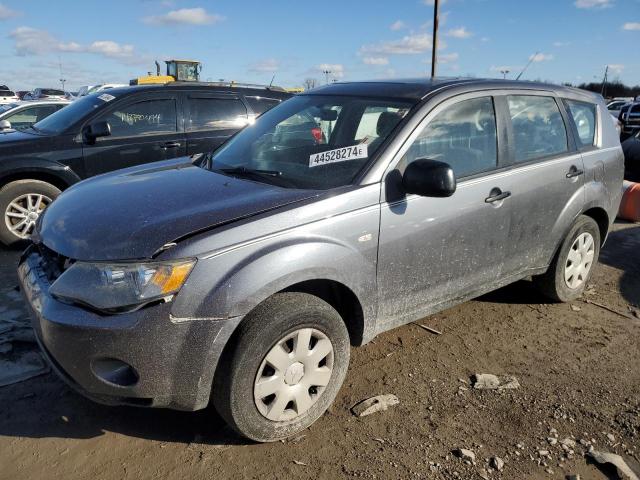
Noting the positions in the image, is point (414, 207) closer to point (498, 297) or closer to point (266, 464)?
point (266, 464)

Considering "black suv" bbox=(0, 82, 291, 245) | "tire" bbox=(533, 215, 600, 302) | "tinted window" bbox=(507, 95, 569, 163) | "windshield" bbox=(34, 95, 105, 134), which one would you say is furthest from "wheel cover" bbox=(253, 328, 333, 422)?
"windshield" bbox=(34, 95, 105, 134)

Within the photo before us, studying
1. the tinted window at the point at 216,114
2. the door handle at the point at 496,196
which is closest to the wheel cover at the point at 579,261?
the door handle at the point at 496,196

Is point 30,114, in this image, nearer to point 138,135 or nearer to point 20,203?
point 138,135

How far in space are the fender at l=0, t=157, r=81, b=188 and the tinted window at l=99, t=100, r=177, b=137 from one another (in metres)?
0.68

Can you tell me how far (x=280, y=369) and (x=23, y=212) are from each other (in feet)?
14.6

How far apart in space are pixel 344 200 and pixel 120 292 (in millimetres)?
1173

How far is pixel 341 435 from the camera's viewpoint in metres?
2.77

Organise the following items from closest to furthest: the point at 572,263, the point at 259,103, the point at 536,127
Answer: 1. the point at 536,127
2. the point at 572,263
3. the point at 259,103

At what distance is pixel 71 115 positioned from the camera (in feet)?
20.3

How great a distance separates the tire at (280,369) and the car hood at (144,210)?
49 centimetres

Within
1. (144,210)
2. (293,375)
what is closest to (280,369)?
(293,375)

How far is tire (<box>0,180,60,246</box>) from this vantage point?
5.62m

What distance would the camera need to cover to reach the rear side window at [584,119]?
4270 mm

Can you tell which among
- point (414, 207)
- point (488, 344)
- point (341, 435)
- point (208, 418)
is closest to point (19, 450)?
point (208, 418)
